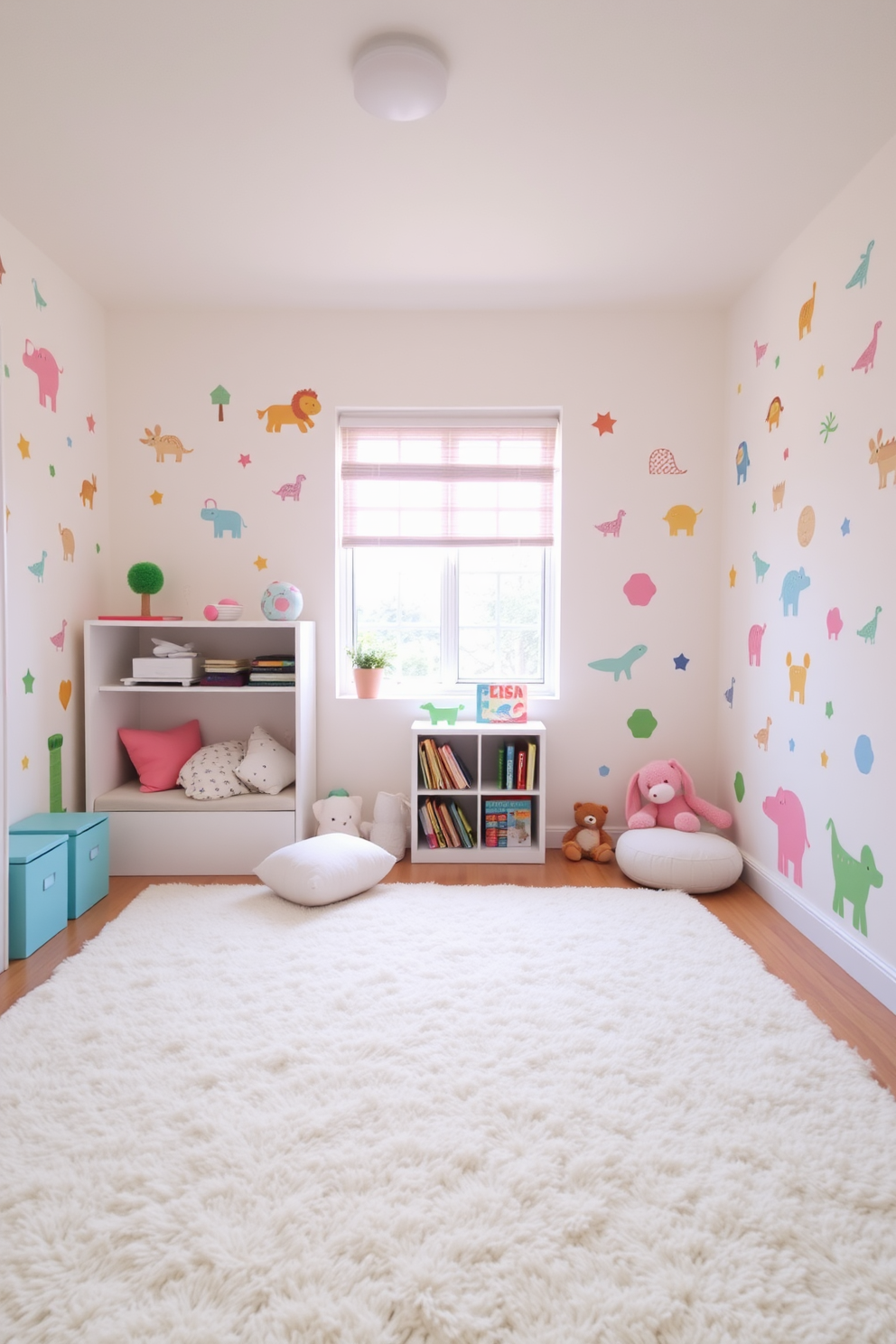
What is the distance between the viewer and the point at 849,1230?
143 centimetres

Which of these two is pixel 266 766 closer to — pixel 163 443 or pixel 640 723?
pixel 163 443

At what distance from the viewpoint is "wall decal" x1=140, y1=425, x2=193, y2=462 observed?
152 inches

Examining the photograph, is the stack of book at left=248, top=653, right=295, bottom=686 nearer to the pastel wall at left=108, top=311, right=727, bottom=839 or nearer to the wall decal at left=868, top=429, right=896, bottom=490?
the pastel wall at left=108, top=311, right=727, bottom=839

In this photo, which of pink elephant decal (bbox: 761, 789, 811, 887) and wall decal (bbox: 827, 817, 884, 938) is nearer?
wall decal (bbox: 827, 817, 884, 938)

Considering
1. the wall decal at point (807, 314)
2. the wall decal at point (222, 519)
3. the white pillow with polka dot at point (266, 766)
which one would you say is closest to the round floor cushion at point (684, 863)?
the white pillow with polka dot at point (266, 766)

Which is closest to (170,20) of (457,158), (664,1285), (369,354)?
(457,158)

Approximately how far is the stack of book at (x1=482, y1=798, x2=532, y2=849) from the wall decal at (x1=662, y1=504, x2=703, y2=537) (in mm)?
1495

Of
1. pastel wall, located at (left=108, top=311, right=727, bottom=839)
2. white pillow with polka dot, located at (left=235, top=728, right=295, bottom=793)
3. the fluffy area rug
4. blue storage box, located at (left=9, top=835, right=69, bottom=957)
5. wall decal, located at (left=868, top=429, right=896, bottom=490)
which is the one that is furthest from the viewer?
pastel wall, located at (left=108, top=311, right=727, bottom=839)

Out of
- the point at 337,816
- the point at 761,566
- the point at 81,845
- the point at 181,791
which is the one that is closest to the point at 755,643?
the point at 761,566

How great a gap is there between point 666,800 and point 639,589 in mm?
1015

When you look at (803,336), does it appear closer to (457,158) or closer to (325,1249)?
(457,158)

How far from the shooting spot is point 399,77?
82.9 inches

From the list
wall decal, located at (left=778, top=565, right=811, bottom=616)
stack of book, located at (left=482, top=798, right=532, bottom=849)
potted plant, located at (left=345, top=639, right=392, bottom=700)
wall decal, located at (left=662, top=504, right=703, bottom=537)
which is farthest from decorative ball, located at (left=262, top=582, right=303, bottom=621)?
wall decal, located at (left=778, top=565, right=811, bottom=616)

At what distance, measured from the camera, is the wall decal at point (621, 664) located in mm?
3926
